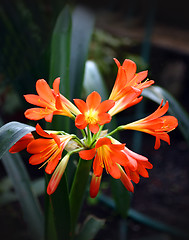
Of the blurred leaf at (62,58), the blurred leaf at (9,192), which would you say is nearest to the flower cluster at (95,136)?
the blurred leaf at (62,58)

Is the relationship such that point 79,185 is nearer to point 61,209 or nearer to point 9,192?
point 61,209

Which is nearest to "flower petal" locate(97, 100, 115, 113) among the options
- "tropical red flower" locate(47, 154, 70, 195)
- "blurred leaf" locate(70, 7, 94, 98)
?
"tropical red flower" locate(47, 154, 70, 195)

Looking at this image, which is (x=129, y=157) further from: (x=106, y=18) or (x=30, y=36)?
(x=106, y=18)

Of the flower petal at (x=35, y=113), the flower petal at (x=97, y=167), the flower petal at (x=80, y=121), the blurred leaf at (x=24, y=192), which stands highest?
the flower petal at (x=80, y=121)

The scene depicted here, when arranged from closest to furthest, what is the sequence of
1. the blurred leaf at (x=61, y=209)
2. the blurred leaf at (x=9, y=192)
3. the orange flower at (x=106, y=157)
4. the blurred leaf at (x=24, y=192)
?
the orange flower at (x=106, y=157), the blurred leaf at (x=61, y=209), the blurred leaf at (x=24, y=192), the blurred leaf at (x=9, y=192)

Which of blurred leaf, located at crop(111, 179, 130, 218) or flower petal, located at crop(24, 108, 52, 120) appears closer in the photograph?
flower petal, located at crop(24, 108, 52, 120)

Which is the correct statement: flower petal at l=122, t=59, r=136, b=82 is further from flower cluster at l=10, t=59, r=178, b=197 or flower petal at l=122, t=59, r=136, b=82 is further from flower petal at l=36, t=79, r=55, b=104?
flower petal at l=36, t=79, r=55, b=104

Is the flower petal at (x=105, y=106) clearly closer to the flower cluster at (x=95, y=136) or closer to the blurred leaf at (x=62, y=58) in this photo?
the flower cluster at (x=95, y=136)

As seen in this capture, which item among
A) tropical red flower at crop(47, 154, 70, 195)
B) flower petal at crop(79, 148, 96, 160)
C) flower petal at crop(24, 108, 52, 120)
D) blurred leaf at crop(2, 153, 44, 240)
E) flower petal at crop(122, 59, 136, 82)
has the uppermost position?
flower petal at crop(122, 59, 136, 82)

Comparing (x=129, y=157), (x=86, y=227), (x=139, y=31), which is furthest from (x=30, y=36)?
(x=139, y=31)
